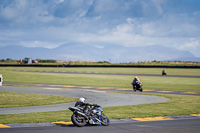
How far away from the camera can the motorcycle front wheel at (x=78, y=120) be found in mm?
13023

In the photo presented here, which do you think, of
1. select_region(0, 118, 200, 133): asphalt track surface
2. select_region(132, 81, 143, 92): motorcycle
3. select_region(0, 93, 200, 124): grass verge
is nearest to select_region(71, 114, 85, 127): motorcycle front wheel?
select_region(0, 118, 200, 133): asphalt track surface

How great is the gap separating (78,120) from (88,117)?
467 millimetres

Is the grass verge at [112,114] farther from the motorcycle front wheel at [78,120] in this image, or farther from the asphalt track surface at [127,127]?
the motorcycle front wheel at [78,120]

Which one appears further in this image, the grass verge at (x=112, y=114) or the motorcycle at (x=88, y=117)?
the grass verge at (x=112, y=114)

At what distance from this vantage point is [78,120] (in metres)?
13.3

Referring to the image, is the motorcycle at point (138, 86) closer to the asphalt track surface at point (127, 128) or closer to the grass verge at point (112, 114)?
the grass verge at point (112, 114)

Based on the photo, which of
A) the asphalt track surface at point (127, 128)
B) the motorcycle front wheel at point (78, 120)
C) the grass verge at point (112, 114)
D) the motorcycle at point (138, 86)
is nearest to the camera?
the asphalt track surface at point (127, 128)

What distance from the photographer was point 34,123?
1427cm

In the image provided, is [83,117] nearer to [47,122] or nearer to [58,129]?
[58,129]

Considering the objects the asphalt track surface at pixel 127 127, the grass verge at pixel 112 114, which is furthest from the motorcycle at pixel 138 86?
the asphalt track surface at pixel 127 127

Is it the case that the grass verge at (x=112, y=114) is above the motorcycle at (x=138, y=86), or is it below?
below

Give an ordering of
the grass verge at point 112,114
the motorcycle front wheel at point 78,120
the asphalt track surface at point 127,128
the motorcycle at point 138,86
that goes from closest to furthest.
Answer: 1. the asphalt track surface at point 127,128
2. the motorcycle front wheel at point 78,120
3. the grass verge at point 112,114
4. the motorcycle at point 138,86

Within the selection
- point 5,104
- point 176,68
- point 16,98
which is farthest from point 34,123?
point 176,68

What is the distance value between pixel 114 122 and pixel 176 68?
83.4m
